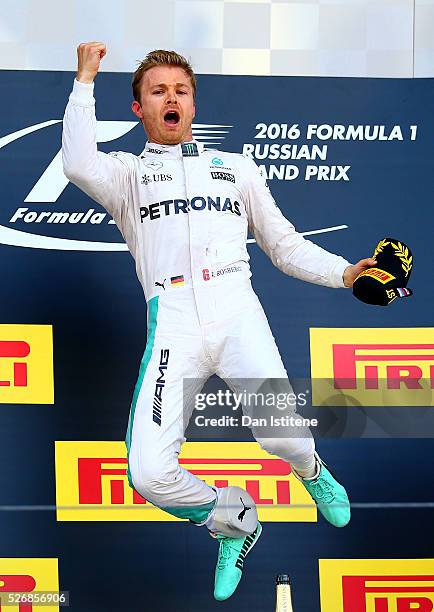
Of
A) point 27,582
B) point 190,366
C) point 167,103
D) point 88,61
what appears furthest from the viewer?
point 27,582

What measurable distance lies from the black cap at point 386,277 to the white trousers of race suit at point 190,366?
323mm

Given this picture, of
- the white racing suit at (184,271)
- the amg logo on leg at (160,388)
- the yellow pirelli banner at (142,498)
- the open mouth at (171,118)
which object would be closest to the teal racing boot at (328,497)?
the white racing suit at (184,271)

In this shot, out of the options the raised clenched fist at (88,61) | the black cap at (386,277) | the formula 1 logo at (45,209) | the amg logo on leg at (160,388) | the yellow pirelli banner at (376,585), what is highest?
the raised clenched fist at (88,61)

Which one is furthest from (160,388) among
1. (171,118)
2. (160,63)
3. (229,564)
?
(160,63)

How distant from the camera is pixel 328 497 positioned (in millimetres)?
3484

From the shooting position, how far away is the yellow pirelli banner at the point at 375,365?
3.76m

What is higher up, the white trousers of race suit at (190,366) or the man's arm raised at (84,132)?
the man's arm raised at (84,132)

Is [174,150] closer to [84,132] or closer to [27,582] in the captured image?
[84,132]

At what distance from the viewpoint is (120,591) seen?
3.71 m

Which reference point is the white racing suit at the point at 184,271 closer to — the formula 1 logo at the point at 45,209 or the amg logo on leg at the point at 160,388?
the amg logo on leg at the point at 160,388

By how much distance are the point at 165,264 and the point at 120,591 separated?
1.07m

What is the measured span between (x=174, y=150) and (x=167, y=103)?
135 millimetres

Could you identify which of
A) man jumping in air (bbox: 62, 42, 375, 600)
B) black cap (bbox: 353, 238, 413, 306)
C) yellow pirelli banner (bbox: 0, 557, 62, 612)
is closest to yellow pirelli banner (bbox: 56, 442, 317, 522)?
yellow pirelli banner (bbox: 0, 557, 62, 612)

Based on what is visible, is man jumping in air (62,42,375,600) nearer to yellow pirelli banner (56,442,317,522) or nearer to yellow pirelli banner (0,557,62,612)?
yellow pirelli banner (56,442,317,522)
